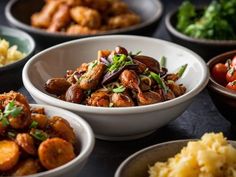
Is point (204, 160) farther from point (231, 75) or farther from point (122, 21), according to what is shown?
point (122, 21)

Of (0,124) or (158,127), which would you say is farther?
(158,127)

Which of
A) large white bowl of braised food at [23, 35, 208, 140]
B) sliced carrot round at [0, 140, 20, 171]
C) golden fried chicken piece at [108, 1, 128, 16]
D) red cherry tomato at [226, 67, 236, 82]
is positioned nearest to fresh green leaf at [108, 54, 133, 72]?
large white bowl of braised food at [23, 35, 208, 140]

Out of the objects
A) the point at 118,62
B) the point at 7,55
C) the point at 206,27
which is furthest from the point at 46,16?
the point at 118,62

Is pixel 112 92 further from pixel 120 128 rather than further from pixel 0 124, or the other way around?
pixel 0 124

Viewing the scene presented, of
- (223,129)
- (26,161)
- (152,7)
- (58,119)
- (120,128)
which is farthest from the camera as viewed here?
(152,7)

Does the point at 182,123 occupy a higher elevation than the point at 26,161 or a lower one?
lower

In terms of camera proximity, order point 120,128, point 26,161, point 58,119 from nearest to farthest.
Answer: point 26,161, point 58,119, point 120,128

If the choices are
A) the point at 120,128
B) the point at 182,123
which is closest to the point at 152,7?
the point at 182,123
